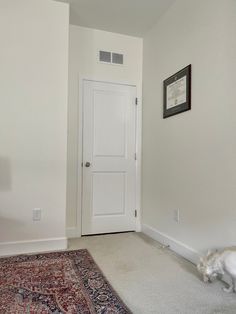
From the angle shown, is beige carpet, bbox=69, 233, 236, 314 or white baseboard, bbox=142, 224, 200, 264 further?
white baseboard, bbox=142, 224, 200, 264

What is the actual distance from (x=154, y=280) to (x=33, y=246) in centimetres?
131

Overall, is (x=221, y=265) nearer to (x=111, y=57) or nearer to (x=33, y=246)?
(x=33, y=246)

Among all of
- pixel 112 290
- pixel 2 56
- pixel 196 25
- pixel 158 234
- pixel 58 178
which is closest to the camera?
pixel 112 290

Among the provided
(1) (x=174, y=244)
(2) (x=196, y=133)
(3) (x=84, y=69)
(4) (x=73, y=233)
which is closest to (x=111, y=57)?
(3) (x=84, y=69)

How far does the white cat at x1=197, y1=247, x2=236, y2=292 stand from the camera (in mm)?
1731

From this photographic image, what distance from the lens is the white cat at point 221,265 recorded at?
68.2 inches

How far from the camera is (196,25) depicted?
2.41 meters

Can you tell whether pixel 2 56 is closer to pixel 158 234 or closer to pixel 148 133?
pixel 148 133

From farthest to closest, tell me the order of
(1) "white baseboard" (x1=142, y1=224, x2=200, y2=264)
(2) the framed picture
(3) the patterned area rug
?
(2) the framed picture < (1) "white baseboard" (x1=142, y1=224, x2=200, y2=264) < (3) the patterned area rug

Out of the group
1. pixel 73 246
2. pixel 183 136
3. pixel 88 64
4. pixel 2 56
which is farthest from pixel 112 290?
pixel 88 64

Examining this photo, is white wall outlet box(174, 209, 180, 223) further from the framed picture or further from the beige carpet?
the framed picture

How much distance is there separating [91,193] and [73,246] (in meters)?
0.71

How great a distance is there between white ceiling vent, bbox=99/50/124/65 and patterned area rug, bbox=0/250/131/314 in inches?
96.4

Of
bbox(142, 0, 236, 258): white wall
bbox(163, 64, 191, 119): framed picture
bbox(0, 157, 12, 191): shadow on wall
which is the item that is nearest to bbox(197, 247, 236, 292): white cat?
bbox(142, 0, 236, 258): white wall
